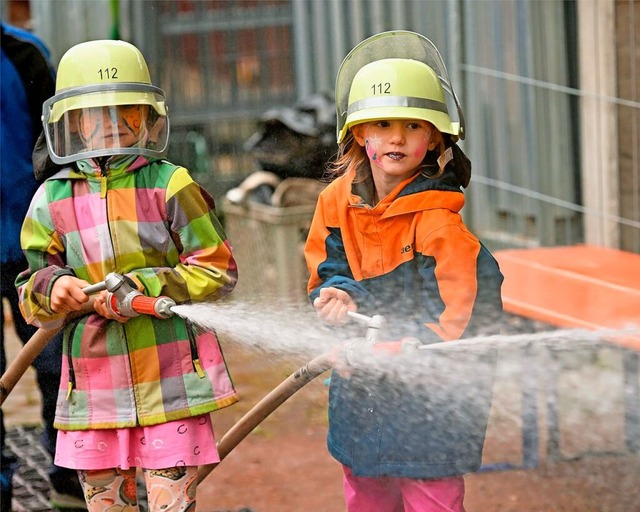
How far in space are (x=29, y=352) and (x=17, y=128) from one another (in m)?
0.89

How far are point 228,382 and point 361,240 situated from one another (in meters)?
0.57

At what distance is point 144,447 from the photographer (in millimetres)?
3309

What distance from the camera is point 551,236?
5.68 m

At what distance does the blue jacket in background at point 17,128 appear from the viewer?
4121 millimetres

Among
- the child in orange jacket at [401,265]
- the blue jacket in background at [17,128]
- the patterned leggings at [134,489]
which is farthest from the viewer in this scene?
the blue jacket in background at [17,128]

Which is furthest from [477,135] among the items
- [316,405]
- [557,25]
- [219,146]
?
[219,146]

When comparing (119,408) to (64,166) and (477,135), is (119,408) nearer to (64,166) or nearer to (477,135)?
(64,166)

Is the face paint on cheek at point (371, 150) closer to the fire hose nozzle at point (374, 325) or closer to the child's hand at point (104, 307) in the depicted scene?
the fire hose nozzle at point (374, 325)

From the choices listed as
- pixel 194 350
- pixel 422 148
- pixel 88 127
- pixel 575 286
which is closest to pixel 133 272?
pixel 194 350

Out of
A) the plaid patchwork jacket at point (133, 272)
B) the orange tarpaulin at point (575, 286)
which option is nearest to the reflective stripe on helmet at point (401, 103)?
the plaid patchwork jacket at point (133, 272)

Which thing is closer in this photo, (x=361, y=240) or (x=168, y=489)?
(x=361, y=240)

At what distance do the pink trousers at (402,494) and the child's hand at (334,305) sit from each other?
42 centimetres

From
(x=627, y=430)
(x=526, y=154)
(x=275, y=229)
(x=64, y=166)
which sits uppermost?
(x=64, y=166)

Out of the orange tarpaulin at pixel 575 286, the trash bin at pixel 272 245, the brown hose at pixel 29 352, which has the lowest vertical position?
the trash bin at pixel 272 245
